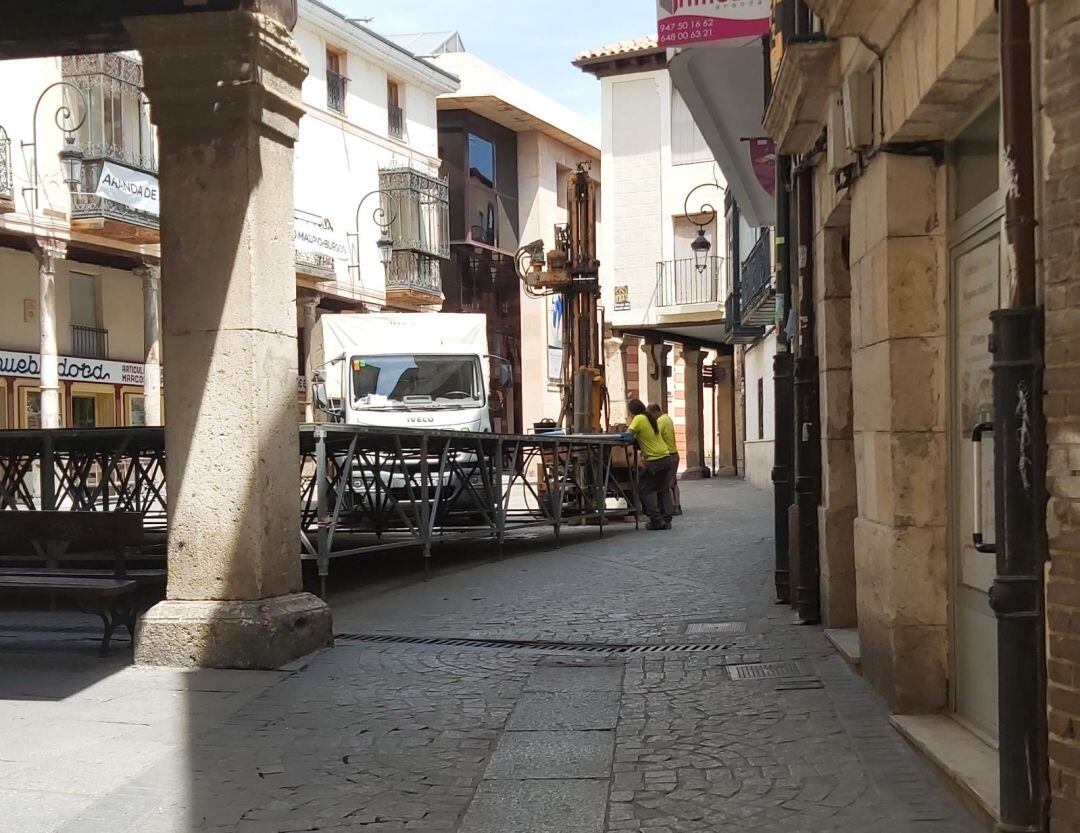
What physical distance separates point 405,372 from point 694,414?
1720cm

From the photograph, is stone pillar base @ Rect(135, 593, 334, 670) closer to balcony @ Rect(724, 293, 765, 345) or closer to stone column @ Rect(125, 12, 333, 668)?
stone column @ Rect(125, 12, 333, 668)

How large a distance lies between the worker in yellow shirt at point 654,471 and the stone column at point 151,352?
14943 millimetres

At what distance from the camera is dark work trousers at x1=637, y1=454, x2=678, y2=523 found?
15.6 metres

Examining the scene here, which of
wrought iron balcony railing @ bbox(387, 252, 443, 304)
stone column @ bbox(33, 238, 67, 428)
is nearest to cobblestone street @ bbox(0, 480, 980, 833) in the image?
stone column @ bbox(33, 238, 67, 428)

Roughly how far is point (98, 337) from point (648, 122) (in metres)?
14.0

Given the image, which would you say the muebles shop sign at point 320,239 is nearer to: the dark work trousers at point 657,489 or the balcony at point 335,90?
the balcony at point 335,90

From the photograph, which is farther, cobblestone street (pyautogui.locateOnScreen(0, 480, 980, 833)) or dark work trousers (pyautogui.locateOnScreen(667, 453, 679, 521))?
dark work trousers (pyautogui.locateOnScreen(667, 453, 679, 521))

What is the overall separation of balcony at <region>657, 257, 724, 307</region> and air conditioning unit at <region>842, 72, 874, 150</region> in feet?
73.5

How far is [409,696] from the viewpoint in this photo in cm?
605

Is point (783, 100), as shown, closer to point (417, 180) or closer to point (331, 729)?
point (331, 729)

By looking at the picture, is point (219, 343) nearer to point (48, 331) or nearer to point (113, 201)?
point (48, 331)

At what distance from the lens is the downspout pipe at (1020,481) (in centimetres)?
347

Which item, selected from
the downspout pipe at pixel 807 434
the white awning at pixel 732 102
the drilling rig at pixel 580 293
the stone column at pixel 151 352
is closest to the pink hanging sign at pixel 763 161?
the white awning at pixel 732 102

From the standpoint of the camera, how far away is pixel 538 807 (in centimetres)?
431
